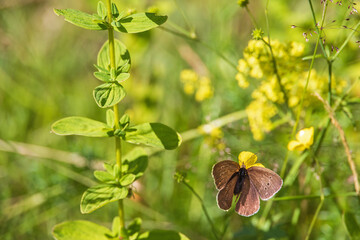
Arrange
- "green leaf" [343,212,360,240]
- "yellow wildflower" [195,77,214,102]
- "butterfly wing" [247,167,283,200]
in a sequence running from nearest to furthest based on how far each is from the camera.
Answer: "butterfly wing" [247,167,283,200] → "green leaf" [343,212,360,240] → "yellow wildflower" [195,77,214,102]

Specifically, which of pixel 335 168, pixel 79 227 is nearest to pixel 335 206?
pixel 335 168

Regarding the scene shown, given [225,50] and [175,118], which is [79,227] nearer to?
[175,118]

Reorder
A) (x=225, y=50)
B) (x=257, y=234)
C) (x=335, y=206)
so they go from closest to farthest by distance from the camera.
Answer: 1. (x=257, y=234)
2. (x=335, y=206)
3. (x=225, y=50)

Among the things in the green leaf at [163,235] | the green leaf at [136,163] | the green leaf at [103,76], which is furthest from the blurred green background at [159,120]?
the green leaf at [103,76]

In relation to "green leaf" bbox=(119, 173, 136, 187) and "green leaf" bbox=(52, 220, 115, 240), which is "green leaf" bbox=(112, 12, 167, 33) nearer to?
"green leaf" bbox=(119, 173, 136, 187)

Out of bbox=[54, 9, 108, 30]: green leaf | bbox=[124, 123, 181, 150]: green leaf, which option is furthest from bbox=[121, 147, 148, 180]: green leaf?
bbox=[54, 9, 108, 30]: green leaf

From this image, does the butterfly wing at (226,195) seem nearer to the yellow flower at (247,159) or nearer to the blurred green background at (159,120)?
the yellow flower at (247,159)
